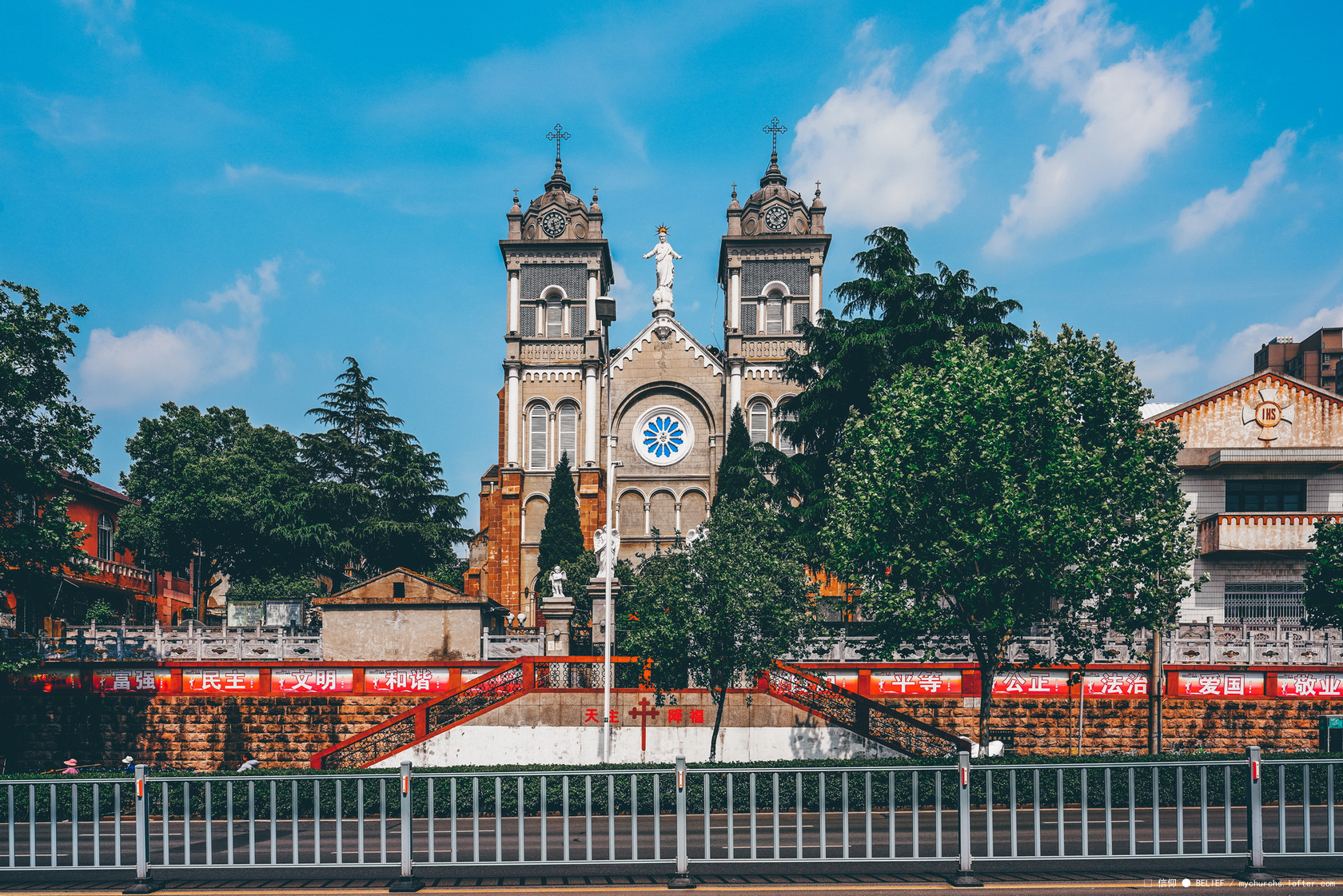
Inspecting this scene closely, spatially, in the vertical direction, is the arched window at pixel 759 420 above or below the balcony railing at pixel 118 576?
above

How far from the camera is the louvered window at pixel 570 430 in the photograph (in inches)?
2130

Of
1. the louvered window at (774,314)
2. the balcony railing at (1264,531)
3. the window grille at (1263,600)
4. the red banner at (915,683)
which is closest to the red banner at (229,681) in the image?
the red banner at (915,683)

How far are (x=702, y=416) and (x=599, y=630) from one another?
27750 mm

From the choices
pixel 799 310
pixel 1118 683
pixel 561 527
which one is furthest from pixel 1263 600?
pixel 561 527

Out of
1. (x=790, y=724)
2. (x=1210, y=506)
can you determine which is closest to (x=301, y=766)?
(x=790, y=724)

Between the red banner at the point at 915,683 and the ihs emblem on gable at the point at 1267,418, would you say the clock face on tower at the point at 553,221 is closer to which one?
the ihs emblem on gable at the point at 1267,418

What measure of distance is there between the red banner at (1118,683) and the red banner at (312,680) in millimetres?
19210

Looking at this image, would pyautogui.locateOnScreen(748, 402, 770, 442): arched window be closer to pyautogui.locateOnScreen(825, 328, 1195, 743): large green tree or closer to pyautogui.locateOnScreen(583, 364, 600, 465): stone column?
pyautogui.locateOnScreen(583, 364, 600, 465): stone column

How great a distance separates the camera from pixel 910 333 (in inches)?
1174

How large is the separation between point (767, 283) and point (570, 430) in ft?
43.8

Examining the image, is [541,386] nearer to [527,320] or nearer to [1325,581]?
[527,320]

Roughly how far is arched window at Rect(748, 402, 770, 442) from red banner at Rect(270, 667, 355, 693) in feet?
95.2

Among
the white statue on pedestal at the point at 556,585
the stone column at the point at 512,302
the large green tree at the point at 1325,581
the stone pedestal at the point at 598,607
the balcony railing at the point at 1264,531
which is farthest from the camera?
the stone column at the point at 512,302

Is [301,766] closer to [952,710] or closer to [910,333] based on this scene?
[952,710]
